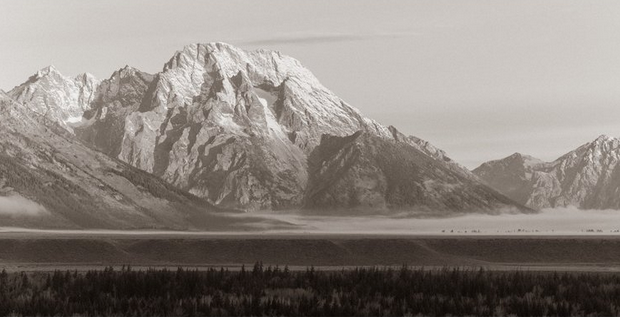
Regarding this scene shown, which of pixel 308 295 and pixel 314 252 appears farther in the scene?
pixel 314 252

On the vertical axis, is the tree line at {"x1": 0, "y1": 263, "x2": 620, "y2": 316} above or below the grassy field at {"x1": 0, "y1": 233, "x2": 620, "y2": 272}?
below

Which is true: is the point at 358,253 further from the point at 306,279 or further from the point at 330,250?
the point at 306,279

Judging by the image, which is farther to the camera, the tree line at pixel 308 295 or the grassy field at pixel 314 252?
the grassy field at pixel 314 252

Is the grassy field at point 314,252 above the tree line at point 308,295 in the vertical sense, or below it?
above

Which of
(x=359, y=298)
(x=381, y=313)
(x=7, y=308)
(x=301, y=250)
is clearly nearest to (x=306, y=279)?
(x=359, y=298)

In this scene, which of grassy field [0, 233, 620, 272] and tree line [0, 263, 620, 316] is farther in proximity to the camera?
grassy field [0, 233, 620, 272]
